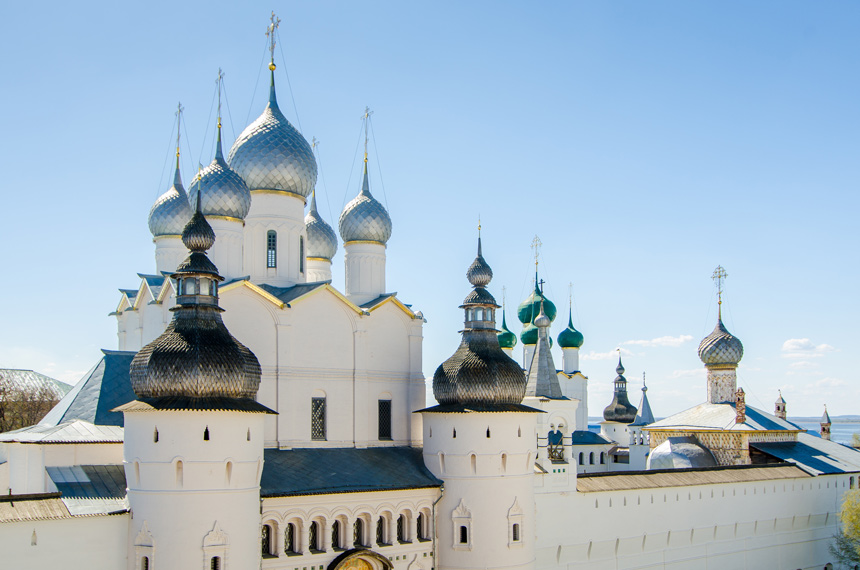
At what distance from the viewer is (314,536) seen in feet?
55.0

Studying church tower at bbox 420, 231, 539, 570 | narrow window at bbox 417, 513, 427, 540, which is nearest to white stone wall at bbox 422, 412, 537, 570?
church tower at bbox 420, 231, 539, 570

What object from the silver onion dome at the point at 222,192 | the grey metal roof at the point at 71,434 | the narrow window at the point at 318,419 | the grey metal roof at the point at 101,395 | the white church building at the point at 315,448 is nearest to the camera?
the white church building at the point at 315,448

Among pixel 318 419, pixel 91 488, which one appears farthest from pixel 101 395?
pixel 318 419

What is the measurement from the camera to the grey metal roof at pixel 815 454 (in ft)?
84.8

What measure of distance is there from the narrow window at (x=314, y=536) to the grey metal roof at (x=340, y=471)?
766 mm

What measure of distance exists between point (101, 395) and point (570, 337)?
23736 mm

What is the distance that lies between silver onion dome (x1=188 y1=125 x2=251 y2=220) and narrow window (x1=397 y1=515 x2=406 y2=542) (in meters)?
7.35

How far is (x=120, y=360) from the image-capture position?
18.2 m

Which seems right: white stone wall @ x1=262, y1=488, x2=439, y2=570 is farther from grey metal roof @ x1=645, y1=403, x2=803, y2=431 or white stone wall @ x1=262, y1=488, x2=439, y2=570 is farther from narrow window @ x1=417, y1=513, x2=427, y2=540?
grey metal roof @ x1=645, y1=403, x2=803, y2=431

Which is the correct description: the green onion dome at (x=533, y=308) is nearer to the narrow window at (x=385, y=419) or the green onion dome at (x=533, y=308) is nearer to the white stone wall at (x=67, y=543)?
the narrow window at (x=385, y=419)

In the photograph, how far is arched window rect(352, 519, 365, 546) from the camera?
1733 cm

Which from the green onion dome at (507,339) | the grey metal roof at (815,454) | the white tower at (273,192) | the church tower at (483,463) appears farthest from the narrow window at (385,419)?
the green onion dome at (507,339)

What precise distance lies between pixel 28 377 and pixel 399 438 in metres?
26.7

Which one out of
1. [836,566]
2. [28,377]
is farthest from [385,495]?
[28,377]
